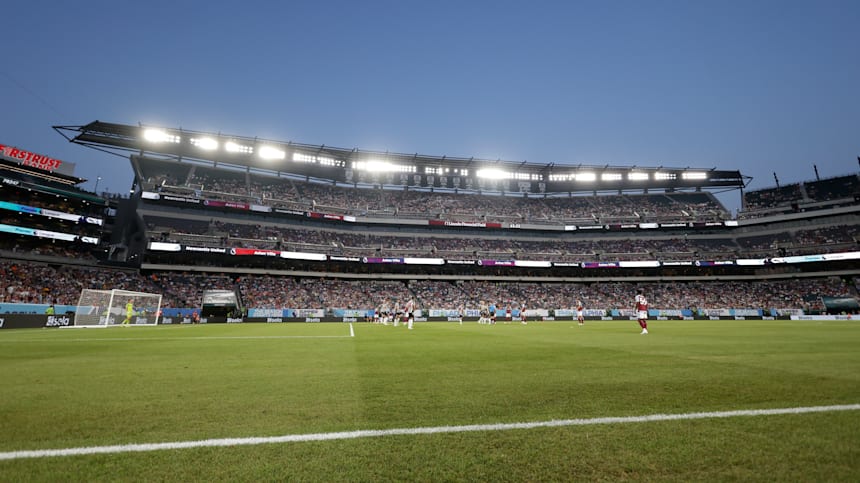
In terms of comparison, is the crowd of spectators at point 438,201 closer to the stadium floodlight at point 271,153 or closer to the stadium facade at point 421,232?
the stadium facade at point 421,232

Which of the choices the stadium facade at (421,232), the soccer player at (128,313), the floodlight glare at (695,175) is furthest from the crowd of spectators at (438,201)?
the soccer player at (128,313)

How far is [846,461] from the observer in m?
2.93

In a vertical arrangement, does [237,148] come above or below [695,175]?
below

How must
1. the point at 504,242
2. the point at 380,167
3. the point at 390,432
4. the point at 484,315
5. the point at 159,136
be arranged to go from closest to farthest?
the point at 390,432
the point at 484,315
the point at 159,136
the point at 380,167
the point at 504,242

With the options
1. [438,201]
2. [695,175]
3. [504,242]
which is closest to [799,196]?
[695,175]

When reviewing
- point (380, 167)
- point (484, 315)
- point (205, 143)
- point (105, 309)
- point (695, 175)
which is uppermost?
point (695, 175)

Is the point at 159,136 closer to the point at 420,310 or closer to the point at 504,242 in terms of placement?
the point at 420,310

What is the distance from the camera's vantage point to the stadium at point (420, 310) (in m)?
3.49

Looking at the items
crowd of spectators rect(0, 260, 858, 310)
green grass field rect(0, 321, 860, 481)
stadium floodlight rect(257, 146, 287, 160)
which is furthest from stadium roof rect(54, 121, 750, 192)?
A: green grass field rect(0, 321, 860, 481)

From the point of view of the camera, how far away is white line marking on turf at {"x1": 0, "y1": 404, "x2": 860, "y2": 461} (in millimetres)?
3289

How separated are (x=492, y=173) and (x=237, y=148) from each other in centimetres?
3713

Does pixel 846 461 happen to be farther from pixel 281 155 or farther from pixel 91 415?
pixel 281 155

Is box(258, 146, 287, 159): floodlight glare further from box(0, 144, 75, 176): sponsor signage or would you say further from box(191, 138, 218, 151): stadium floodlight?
box(0, 144, 75, 176): sponsor signage

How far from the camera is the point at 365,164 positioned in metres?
58.6
